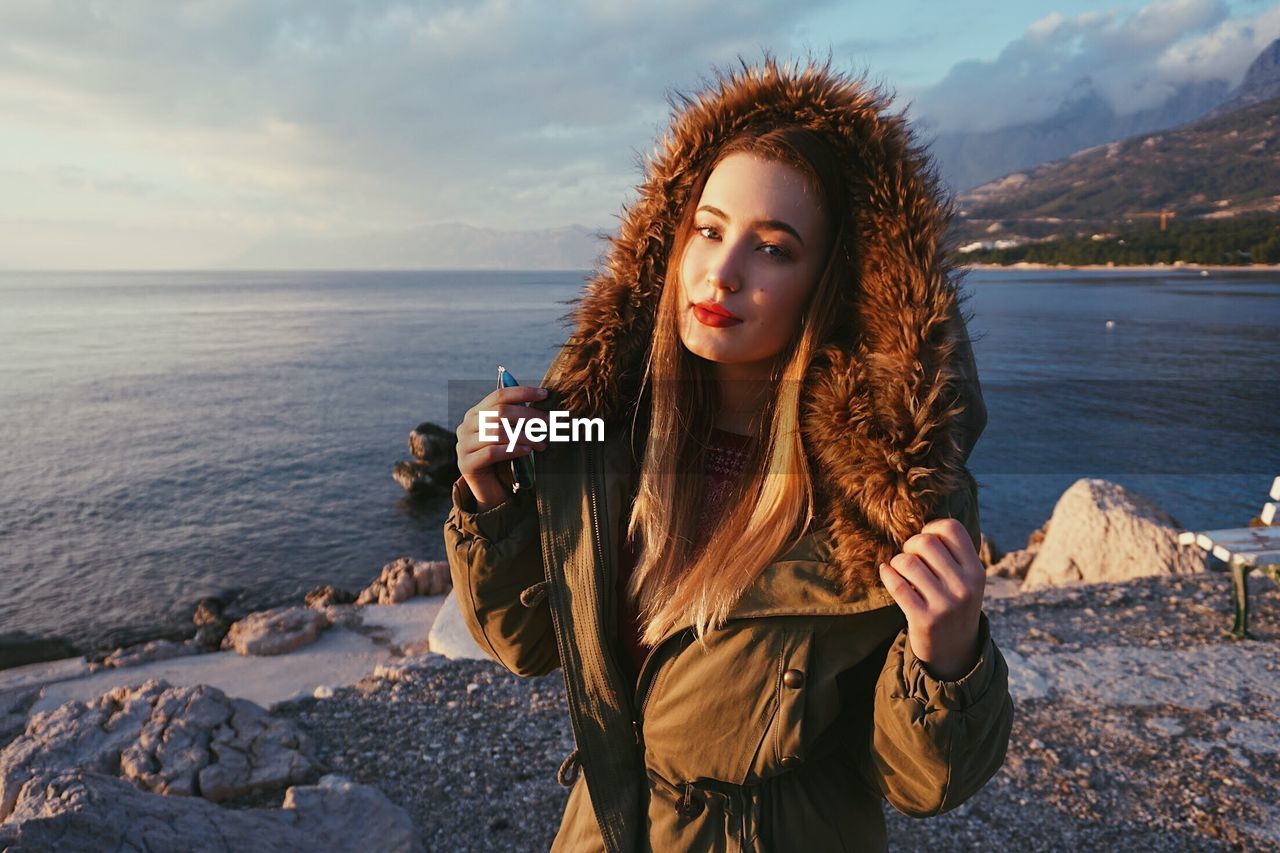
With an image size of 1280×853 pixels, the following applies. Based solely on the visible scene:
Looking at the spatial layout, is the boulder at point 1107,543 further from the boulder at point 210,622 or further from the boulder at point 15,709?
the boulder at point 210,622

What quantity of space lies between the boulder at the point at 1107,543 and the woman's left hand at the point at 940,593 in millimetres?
8863

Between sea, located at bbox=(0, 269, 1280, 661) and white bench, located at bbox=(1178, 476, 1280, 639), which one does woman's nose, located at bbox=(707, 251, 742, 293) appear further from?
white bench, located at bbox=(1178, 476, 1280, 639)

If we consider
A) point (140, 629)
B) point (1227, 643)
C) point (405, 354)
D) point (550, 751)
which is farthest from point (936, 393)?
point (405, 354)

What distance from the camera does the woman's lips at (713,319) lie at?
182 cm

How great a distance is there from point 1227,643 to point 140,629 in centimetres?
1512

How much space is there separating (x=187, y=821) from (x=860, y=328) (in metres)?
3.50

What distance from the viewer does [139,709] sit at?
5293mm

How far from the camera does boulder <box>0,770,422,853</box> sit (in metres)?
2.76

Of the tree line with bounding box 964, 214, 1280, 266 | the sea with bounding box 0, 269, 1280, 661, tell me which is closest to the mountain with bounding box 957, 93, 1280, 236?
the tree line with bounding box 964, 214, 1280, 266

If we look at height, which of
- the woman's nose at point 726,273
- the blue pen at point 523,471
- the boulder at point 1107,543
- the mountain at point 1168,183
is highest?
the mountain at point 1168,183

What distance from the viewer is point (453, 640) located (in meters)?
7.74

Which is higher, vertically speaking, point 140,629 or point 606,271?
point 606,271

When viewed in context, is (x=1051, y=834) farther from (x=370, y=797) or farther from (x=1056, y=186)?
(x=1056, y=186)

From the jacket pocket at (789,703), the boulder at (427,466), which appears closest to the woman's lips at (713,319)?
the jacket pocket at (789,703)
